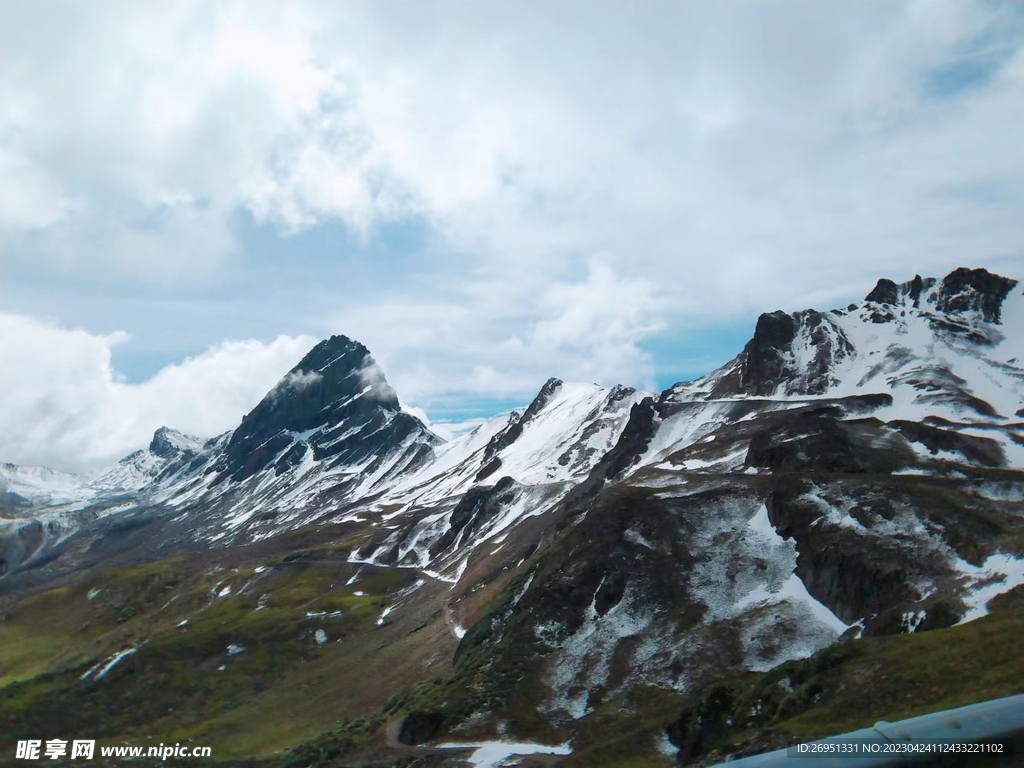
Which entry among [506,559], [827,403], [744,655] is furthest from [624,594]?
[827,403]

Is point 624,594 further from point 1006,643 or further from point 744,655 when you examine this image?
point 1006,643

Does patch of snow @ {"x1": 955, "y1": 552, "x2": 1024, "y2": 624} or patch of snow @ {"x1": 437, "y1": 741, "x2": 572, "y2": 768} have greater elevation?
patch of snow @ {"x1": 955, "y1": 552, "x2": 1024, "y2": 624}

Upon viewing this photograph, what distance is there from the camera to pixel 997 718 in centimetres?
1911

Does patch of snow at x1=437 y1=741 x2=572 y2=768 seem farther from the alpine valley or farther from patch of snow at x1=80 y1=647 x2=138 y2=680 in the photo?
patch of snow at x1=80 y1=647 x2=138 y2=680

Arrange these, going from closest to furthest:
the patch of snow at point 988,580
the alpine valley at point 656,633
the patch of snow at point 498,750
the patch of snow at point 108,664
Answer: the alpine valley at point 656,633 < the patch of snow at point 988,580 < the patch of snow at point 498,750 < the patch of snow at point 108,664

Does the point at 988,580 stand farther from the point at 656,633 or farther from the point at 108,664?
the point at 108,664

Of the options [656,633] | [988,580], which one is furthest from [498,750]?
[988,580]

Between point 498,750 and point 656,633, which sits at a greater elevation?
point 656,633

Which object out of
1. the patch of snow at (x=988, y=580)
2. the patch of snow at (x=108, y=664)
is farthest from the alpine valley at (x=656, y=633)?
the patch of snow at (x=108, y=664)

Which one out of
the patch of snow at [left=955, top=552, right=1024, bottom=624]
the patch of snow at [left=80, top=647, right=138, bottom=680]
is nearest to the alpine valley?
the patch of snow at [left=955, top=552, right=1024, bottom=624]

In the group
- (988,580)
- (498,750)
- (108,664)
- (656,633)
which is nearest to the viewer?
(498,750)

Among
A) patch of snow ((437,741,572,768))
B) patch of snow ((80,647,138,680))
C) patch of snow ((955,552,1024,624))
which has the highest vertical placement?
patch of snow ((80,647,138,680))

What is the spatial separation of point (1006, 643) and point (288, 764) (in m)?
59.0

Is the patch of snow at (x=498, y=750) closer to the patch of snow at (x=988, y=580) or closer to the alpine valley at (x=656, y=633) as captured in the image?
the alpine valley at (x=656, y=633)
